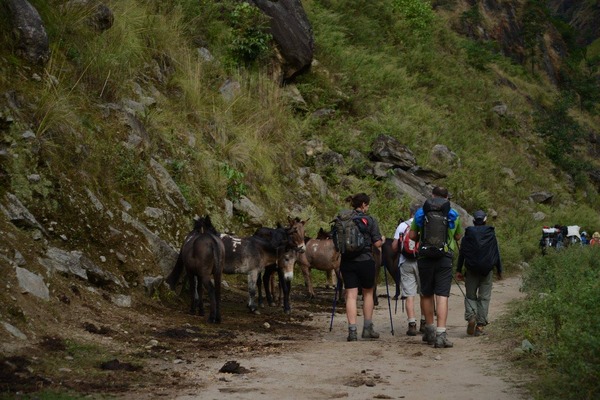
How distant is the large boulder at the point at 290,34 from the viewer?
85.4 feet

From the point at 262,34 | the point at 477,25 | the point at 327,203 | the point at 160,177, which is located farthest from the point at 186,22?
the point at 477,25

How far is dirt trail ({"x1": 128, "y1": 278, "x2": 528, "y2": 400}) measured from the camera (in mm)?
7266

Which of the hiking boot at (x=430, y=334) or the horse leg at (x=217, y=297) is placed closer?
the hiking boot at (x=430, y=334)

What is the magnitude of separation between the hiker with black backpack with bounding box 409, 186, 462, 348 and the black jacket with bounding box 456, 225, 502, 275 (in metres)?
0.88

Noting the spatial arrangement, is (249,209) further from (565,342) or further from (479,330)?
(565,342)

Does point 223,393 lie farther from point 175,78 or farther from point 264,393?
point 175,78

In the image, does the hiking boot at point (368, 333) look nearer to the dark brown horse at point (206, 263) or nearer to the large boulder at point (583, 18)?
the dark brown horse at point (206, 263)

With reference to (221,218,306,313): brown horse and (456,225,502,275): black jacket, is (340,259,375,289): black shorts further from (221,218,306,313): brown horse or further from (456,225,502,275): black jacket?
(221,218,306,313): brown horse

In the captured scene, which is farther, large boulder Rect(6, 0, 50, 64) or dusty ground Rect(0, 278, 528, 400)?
large boulder Rect(6, 0, 50, 64)

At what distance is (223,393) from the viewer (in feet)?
23.5

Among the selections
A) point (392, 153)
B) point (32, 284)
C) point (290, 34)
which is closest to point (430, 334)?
point (32, 284)

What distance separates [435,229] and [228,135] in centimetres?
996

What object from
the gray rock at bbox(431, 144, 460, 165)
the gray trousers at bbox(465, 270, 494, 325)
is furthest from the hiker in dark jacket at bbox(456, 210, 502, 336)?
the gray rock at bbox(431, 144, 460, 165)

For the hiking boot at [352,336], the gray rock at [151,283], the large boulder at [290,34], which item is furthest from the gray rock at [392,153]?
the hiking boot at [352,336]
